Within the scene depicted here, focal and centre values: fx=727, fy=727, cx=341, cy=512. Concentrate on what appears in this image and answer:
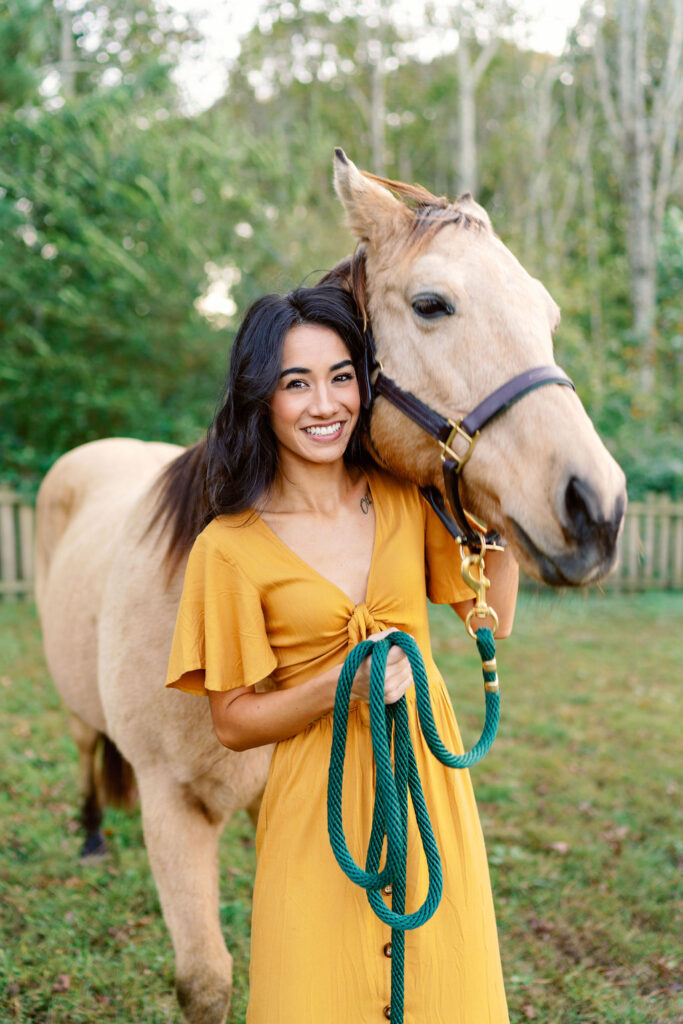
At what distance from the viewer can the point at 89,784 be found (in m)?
3.57

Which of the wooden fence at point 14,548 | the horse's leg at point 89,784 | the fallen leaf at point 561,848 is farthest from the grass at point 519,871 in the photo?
the wooden fence at point 14,548

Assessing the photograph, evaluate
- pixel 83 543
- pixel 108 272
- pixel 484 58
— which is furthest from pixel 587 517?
pixel 484 58

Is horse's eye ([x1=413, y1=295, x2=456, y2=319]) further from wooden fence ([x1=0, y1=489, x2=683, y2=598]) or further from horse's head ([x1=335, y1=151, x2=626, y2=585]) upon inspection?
wooden fence ([x1=0, y1=489, x2=683, y2=598])

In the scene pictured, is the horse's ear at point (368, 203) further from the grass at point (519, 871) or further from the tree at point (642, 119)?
the tree at point (642, 119)

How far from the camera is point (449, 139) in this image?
2383 cm

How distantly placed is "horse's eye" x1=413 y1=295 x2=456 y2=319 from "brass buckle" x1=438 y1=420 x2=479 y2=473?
0.74 ft

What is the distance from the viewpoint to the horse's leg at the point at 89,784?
11.6ft

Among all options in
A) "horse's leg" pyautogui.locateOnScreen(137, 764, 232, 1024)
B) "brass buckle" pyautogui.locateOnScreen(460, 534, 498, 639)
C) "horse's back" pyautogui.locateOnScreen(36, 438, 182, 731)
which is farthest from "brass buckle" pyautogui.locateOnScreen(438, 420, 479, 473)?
"horse's back" pyautogui.locateOnScreen(36, 438, 182, 731)

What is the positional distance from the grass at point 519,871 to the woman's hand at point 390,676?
0.51 m

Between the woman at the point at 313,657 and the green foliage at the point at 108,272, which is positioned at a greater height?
the green foliage at the point at 108,272

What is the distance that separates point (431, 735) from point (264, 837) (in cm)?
43

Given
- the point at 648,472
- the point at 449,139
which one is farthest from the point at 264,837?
the point at 449,139

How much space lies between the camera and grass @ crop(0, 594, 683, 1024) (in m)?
2.57

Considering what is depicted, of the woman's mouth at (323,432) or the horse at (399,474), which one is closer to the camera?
the horse at (399,474)
